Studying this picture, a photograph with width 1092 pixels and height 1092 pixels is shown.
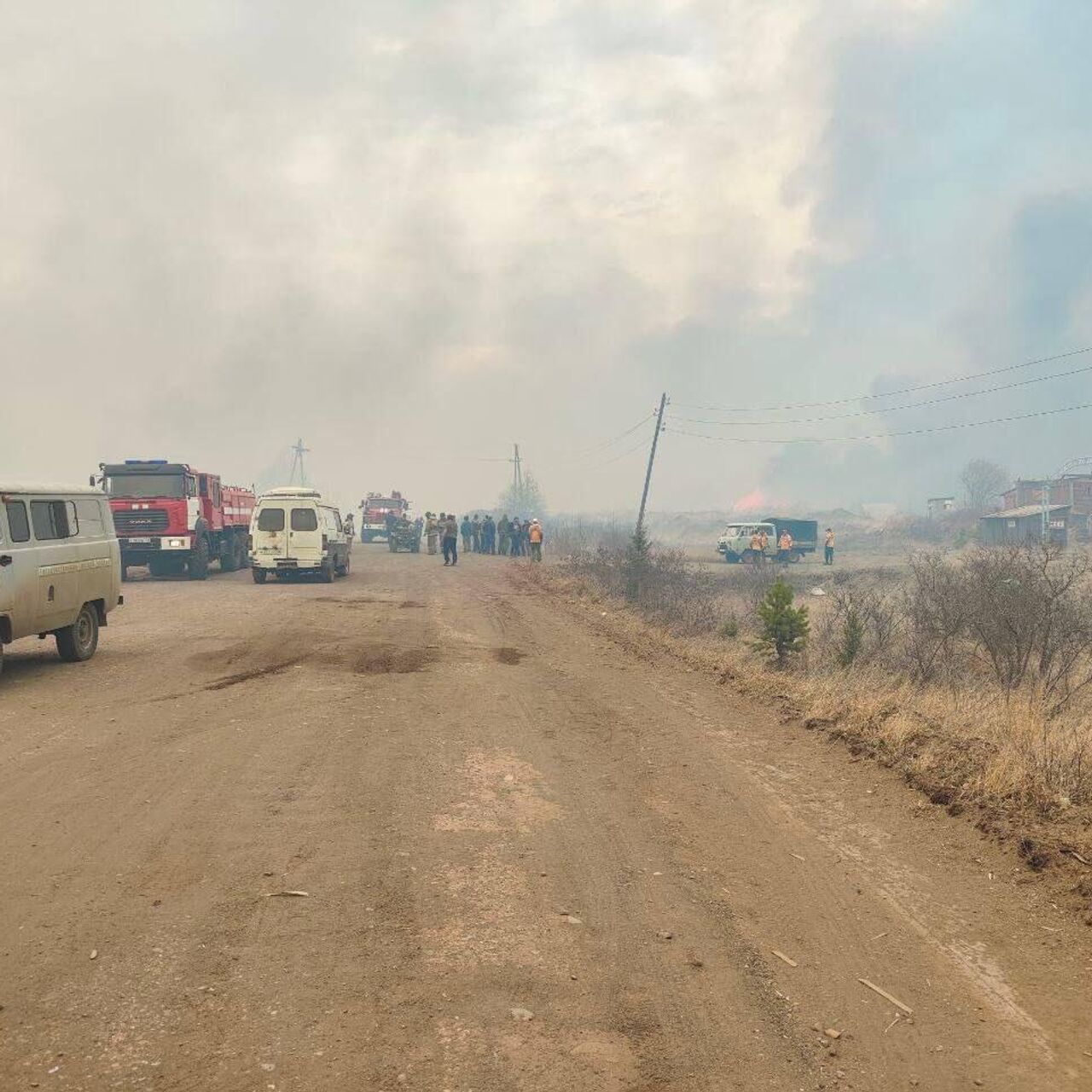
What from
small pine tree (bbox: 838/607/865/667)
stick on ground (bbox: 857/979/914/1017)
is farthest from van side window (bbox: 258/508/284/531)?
stick on ground (bbox: 857/979/914/1017)

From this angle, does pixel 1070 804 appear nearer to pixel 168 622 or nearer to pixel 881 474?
pixel 168 622

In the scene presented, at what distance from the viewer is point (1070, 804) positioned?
5.89m

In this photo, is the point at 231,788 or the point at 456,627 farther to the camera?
the point at 456,627

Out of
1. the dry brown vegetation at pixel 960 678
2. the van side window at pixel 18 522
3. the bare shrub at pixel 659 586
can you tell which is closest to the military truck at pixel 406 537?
the bare shrub at pixel 659 586

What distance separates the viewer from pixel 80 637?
11.2m

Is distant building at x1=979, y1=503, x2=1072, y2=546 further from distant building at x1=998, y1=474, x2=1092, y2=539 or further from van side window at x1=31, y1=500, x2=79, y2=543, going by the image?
van side window at x1=31, y1=500, x2=79, y2=543

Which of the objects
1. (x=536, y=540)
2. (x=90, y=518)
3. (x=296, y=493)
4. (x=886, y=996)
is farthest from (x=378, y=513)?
(x=886, y=996)

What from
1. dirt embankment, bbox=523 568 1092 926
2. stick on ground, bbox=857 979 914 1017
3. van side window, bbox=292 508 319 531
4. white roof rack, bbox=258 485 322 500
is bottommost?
stick on ground, bbox=857 979 914 1017

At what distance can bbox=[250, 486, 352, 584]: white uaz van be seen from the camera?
2348 centimetres

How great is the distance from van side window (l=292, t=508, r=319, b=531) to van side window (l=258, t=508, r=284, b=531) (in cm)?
31

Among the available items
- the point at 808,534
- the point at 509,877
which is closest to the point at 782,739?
the point at 509,877

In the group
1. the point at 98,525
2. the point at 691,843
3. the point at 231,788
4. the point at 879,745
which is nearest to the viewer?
the point at 691,843

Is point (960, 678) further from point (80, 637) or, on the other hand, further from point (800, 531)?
point (800, 531)

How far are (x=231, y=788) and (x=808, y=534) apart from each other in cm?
4680
